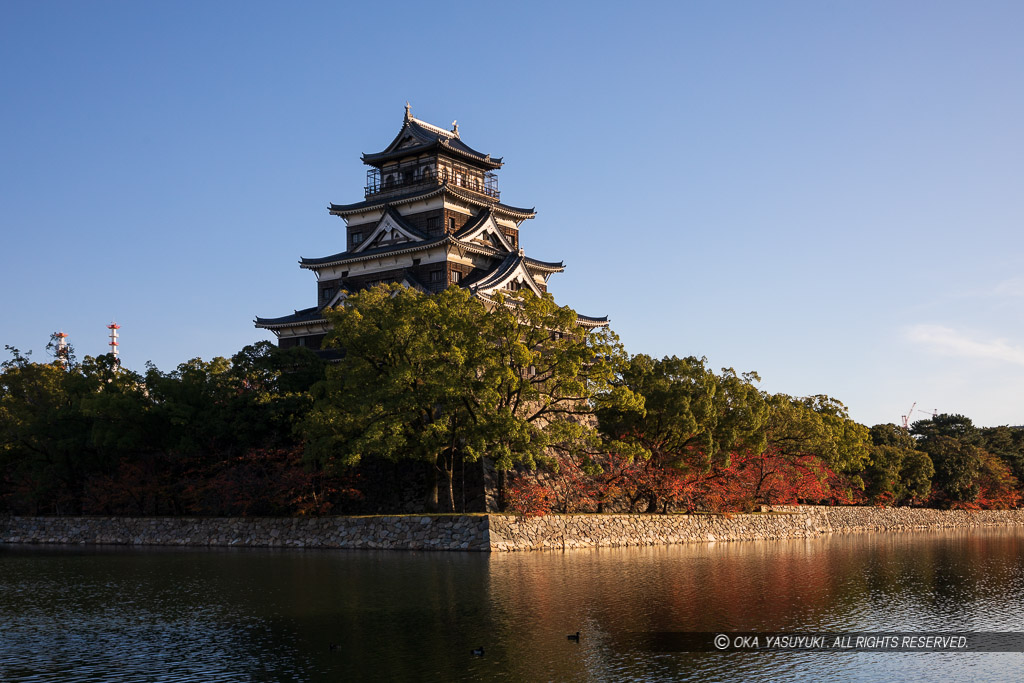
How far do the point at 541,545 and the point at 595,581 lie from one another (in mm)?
9980

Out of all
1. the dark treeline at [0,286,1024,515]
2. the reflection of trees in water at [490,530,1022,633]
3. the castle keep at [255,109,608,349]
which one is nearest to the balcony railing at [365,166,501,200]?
the castle keep at [255,109,608,349]

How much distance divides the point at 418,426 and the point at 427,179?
1953 centimetres

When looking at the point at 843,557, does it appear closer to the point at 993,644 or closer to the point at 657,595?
the point at 657,595

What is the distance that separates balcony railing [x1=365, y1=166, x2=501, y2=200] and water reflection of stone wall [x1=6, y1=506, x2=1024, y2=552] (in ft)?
71.8

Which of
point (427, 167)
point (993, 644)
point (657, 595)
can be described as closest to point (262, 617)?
point (657, 595)

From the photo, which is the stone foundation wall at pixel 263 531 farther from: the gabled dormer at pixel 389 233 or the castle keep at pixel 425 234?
the gabled dormer at pixel 389 233

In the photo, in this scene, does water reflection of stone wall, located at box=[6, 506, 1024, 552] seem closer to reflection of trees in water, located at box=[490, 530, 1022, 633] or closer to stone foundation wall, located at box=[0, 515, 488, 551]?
stone foundation wall, located at box=[0, 515, 488, 551]

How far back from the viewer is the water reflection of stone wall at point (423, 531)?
33.4m

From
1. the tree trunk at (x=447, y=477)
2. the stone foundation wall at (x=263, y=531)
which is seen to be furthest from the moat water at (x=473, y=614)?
the tree trunk at (x=447, y=477)

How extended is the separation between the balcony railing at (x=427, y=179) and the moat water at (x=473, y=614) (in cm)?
2501

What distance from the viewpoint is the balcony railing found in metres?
51.7

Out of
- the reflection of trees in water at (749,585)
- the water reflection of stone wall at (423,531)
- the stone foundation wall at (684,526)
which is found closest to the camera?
the reflection of trees in water at (749,585)

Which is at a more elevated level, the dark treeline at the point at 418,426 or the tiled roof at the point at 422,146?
the tiled roof at the point at 422,146

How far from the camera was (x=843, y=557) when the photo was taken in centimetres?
3444
